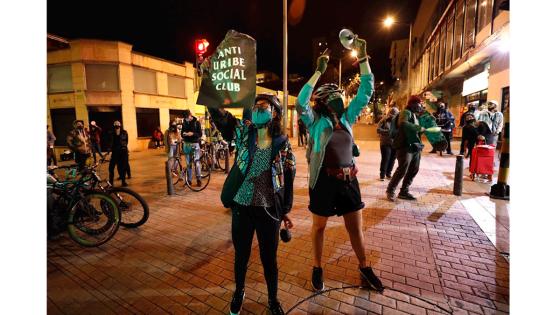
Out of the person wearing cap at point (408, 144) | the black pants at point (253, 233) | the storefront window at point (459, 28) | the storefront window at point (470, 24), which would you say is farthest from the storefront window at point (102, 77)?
the storefront window at point (459, 28)

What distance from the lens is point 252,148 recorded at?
8.41 feet

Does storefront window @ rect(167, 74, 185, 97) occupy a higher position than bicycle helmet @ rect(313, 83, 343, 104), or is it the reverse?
storefront window @ rect(167, 74, 185, 97)

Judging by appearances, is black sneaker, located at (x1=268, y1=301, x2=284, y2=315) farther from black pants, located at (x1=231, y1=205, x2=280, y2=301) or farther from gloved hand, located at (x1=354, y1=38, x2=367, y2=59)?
gloved hand, located at (x1=354, y1=38, x2=367, y2=59)

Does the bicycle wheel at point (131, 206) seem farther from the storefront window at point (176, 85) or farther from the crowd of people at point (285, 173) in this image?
the storefront window at point (176, 85)

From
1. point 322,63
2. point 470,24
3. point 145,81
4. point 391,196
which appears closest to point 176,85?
point 145,81

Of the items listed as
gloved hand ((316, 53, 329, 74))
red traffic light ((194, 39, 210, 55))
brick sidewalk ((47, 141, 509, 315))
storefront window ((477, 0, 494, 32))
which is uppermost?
storefront window ((477, 0, 494, 32))

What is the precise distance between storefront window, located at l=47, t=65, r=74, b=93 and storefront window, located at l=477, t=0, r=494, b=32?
79.5 feet

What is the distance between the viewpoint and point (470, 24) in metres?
17.4

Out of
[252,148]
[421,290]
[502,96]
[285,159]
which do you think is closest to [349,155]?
[285,159]

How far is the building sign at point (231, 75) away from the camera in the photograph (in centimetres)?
261

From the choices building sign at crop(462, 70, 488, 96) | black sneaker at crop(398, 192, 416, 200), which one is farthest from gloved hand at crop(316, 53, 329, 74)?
building sign at crop(462, 70, 488, 96)

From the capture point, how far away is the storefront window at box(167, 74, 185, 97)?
76.6ft

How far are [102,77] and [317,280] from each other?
20.9 metres

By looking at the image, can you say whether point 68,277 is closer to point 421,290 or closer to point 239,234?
point 239,234
